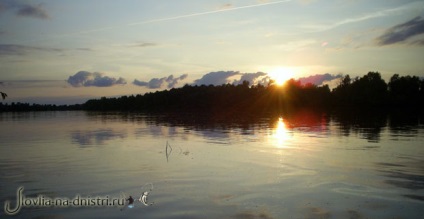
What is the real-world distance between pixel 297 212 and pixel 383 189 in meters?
5.80

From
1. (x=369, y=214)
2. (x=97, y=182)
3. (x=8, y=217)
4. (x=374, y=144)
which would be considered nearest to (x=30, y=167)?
(x=97, y=182)

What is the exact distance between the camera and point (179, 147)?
34094 mm

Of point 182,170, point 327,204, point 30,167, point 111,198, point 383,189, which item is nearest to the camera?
point 327,204

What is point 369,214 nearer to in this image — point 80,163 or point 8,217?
point 8,217

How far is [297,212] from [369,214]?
268 centimetres

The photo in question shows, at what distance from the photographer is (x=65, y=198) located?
53.1 ft

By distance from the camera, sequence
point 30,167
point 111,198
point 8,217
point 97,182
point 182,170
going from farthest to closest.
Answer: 1. point 30,167
2. point 182,170
3. point 97,182
4. point 111,198
5. point 8,217

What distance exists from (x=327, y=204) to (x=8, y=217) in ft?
41.0

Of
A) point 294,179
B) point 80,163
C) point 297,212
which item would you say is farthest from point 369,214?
point 80,163

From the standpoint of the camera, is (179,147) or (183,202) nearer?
(183,202)

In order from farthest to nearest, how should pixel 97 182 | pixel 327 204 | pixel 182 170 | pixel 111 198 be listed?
pixel 182 170 < pixel 97 182 < pixel 111 198 < pixel 327 204

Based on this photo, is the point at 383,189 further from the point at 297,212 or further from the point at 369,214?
the point at 297,212

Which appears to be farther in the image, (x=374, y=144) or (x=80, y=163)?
(x=374, y=144)

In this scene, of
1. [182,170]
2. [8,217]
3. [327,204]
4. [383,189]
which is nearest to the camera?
[8,217]
